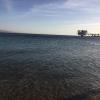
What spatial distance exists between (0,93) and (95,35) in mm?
163550

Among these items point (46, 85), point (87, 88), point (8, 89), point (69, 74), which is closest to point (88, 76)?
point (69, 74)

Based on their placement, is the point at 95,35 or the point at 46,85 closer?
the point at 46,85

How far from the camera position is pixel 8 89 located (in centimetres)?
1198

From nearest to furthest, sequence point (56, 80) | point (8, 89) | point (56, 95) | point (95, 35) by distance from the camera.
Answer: point (56, 95) < point (8, 89) < point (56, 80) < point (95, 35)

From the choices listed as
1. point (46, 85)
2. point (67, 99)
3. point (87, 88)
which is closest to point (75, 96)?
point (67, 99)

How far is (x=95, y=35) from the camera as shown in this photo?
16625 centimetres

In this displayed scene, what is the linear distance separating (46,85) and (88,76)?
491 cm

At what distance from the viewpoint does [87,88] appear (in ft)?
41.7

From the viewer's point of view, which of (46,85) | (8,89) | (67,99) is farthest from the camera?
(46,85)

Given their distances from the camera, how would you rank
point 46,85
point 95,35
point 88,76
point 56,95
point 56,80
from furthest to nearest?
point 95,35, point 88,76, point 56,80, point 46,85, point 56,95

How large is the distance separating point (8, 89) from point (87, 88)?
19.4 feet

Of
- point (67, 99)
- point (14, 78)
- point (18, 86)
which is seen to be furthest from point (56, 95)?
point (14, 78)

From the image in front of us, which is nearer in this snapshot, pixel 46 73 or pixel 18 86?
pixel 18 86

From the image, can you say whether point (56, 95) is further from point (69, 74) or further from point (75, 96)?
point (69, 74)
